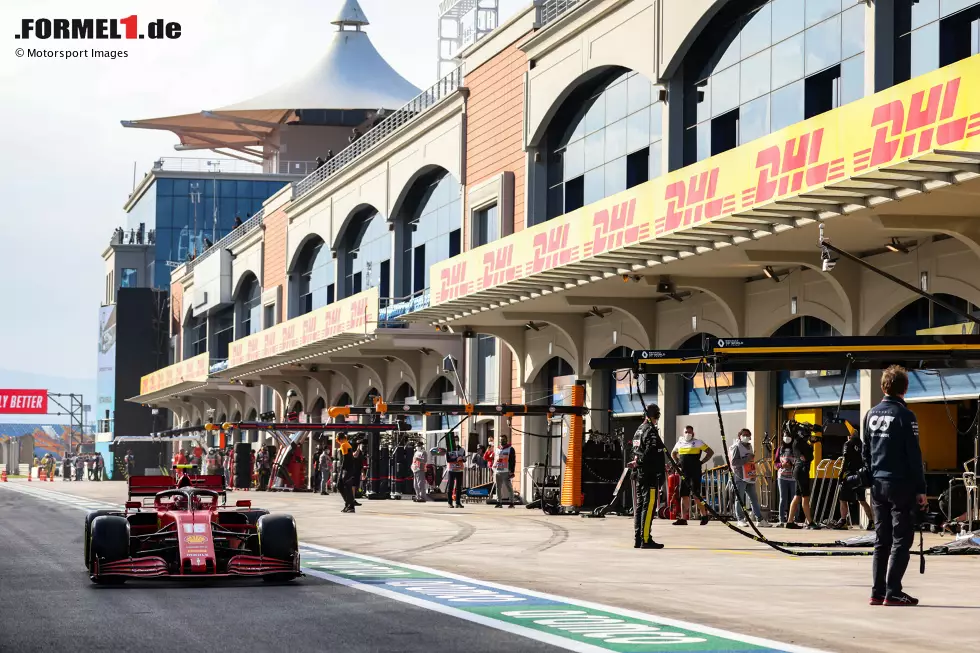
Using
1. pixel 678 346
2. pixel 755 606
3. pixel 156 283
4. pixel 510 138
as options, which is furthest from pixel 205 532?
pixel 156 283

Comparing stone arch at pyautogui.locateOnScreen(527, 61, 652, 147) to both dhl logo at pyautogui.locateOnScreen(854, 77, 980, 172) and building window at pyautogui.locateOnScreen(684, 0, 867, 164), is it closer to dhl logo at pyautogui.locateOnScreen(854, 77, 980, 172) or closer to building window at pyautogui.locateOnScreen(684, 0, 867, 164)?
building window at pyautogui.locateOnScreen(684, 0, 867, 164)

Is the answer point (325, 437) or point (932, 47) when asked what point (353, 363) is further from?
point (932, 47)

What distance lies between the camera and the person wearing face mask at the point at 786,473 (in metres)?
22.0

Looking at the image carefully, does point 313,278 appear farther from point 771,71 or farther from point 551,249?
point 771,71

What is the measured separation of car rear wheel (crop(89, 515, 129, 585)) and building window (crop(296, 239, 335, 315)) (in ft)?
121

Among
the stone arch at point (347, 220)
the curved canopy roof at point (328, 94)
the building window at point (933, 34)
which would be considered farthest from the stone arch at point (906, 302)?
the curved canopy roof at point (328, 94)

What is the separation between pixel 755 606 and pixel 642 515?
20.9ft

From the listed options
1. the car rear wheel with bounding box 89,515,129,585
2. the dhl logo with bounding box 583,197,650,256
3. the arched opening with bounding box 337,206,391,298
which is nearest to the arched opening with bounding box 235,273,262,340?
the arched opening with bounding box 337,206,391,298

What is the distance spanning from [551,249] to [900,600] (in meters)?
14.8

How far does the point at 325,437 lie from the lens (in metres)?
43.8

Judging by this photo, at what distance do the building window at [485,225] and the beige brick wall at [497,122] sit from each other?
1.10 feet

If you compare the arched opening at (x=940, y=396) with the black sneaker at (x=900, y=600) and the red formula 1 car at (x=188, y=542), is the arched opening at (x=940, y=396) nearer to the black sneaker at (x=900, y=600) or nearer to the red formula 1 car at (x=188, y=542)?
the black sneaker at (x=900, y=600)

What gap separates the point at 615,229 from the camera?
75.2 feet

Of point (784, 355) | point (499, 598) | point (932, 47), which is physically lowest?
point (499, 598)
